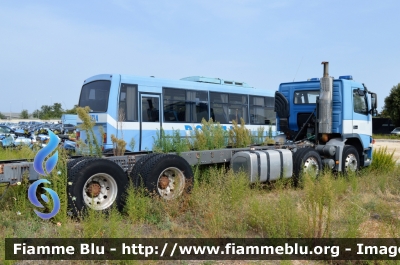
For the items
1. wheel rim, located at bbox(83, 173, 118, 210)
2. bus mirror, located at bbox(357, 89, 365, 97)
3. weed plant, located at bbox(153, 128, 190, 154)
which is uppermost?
bus mirror, located at bbox(357, 89, 365, 97)

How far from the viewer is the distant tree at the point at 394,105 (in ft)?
160

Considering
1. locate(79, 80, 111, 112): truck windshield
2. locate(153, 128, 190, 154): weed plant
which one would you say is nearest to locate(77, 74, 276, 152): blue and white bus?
locate(79, 80, 111, 112): truck windshield

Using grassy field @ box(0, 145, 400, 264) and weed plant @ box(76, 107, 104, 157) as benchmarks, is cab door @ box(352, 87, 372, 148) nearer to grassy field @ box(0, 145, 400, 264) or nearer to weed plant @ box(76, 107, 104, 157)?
grassy field @ box(0, 145, 400, 264)

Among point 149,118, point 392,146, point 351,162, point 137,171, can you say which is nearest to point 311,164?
point 351,162

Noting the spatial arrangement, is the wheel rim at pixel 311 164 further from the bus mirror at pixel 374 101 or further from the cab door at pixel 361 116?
the bus mirror at pixel 374 101

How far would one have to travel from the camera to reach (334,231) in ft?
18.6

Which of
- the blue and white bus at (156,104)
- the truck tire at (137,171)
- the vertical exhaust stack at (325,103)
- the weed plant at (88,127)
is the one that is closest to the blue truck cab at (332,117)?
the vertical exhaust stack at (325,103)

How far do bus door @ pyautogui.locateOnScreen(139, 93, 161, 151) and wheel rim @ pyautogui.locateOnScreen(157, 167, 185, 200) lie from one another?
5166mm

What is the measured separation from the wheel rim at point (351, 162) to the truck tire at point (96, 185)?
6.93 m

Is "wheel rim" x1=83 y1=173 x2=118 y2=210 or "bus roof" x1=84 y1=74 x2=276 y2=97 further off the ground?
"bus roof" x1=84 y1=74 x2=276 y2=97

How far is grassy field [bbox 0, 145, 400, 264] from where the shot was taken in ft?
17.0

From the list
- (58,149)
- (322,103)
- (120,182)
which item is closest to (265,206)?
(120,182)

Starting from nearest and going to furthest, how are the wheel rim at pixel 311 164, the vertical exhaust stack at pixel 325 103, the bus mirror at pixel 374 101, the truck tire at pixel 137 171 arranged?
the truck tire at pixel 137 171 < the wheel rim at pixel 311 164 < the vertical exhaust stack at pixel 325 103 < the bus mirror at pixel 374 101

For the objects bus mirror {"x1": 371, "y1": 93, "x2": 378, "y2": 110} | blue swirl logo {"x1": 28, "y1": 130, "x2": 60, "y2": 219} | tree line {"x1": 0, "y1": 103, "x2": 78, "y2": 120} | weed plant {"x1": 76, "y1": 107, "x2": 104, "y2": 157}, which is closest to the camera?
blue swirl logo {"x1": 28, "y1": 130, "x2": 60, "y2": 219}
